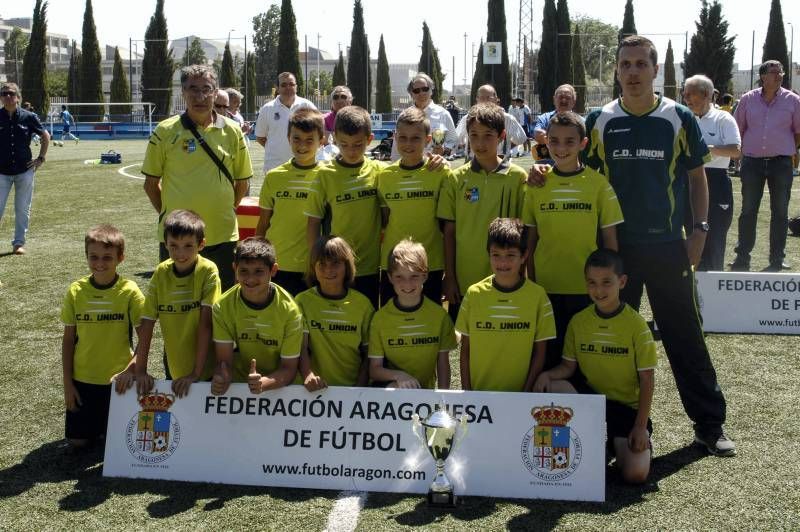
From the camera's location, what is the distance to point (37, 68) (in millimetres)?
52719

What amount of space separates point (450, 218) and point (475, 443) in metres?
1.34

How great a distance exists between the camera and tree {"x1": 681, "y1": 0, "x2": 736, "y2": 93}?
168ft

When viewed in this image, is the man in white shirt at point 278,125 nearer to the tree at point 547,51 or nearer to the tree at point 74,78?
the tree at point 547,51

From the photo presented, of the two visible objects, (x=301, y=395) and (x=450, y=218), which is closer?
(x=301, y=395)

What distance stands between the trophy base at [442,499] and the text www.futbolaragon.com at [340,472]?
0.68ft

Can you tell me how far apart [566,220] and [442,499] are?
158 centimetres

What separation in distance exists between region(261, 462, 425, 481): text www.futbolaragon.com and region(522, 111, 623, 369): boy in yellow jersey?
1029mm

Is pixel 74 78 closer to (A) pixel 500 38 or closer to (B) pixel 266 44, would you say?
(A) pixel 500 38

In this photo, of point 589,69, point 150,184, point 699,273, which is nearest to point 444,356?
point 150,184

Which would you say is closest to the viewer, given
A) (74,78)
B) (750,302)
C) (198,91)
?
(198,91)

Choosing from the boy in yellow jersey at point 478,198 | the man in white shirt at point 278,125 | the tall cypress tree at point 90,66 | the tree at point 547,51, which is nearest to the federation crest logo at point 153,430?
the boy in yellow jersey at point 478,198

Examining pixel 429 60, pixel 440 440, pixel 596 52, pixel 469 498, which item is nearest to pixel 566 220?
pixel 440 440

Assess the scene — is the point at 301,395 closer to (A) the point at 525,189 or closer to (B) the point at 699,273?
(A) the point at 525,189

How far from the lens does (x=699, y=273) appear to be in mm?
7520
